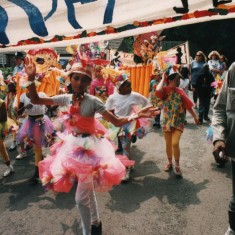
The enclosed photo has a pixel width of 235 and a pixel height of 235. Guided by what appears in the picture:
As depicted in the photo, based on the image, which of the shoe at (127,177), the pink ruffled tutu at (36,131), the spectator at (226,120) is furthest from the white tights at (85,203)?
the pink ruffled tutu at (36,131)

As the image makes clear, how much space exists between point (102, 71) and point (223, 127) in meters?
4.86

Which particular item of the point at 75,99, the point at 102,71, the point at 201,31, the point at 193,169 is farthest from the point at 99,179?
the point at 201,31

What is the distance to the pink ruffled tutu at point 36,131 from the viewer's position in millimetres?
5875

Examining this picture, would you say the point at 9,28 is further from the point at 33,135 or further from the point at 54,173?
the point at 33,135

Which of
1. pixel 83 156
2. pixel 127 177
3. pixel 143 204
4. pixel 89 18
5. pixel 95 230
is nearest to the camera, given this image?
pixel 89 18

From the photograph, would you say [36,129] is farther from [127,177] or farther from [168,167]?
[168,167]

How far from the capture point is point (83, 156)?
3668 mm

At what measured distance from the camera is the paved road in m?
4.10

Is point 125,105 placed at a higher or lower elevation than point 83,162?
higher

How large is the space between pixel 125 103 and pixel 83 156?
2.42 m

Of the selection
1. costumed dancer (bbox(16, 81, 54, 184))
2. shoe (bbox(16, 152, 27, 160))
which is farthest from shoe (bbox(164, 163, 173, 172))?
shoe (bbox(16, 152, 27, 160))

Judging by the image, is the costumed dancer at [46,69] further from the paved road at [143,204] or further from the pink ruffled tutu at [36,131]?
the paved road at [143,204]

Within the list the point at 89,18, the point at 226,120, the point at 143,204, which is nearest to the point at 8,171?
the point at 143,204

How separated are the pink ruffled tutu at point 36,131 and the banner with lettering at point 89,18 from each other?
3661 millimetres
